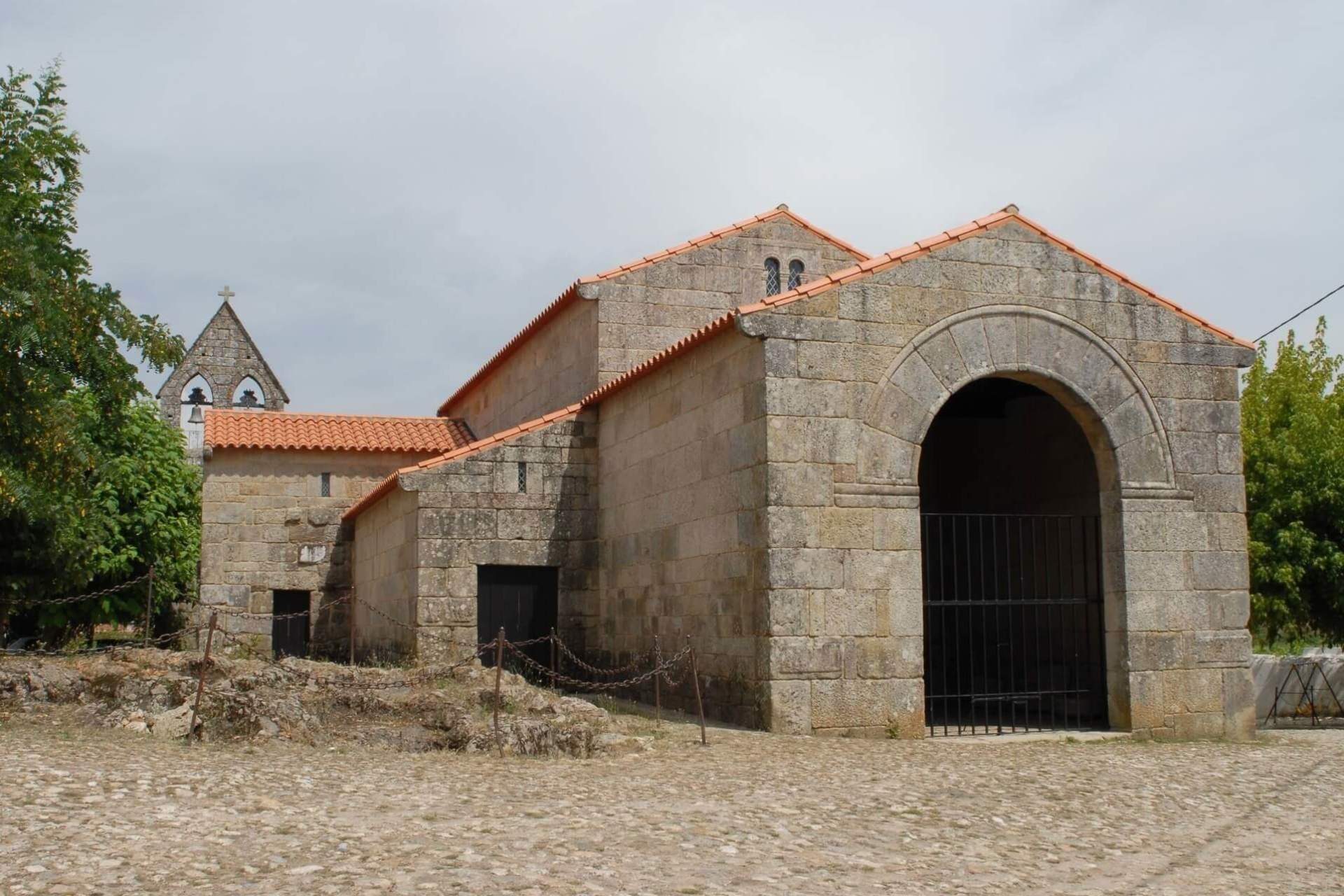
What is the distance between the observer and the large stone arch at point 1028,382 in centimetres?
1105

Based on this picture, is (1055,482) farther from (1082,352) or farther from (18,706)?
(18,706)

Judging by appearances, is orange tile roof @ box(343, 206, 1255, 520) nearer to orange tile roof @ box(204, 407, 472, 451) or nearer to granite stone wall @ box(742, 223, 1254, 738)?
granite stone wall @ box(742, 223, 1254, 738)

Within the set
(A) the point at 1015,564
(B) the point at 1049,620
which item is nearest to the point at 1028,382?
(B) the point at 1049,620

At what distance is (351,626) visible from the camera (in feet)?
52.9

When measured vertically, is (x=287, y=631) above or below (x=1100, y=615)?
below

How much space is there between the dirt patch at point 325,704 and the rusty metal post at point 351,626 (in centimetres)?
242

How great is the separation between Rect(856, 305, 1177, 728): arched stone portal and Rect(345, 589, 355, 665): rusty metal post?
284 inches

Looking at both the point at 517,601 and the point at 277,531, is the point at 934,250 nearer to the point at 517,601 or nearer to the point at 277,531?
the point at 517,601

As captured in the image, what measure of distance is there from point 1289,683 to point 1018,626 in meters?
3.83

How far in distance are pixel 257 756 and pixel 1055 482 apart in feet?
30.6

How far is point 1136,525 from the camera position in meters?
11.5

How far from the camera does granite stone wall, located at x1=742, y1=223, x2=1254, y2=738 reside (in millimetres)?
10617

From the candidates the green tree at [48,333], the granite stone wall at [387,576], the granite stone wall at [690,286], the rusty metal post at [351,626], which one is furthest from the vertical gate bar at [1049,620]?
the green tree at [48,333]

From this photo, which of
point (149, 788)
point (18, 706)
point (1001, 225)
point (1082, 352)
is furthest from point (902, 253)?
point (18, 706)
